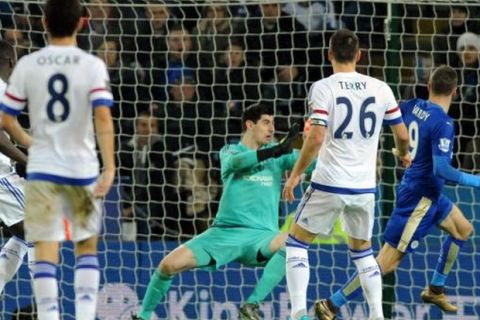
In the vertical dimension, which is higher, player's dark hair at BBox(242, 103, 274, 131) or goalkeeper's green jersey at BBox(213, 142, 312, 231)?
player's dark hair at BBox(242, 103, 274, 131)

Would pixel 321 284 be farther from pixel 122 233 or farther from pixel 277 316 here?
pixel 122 233

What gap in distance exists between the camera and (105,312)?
1238 centimetres

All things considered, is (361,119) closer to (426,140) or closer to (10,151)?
(426,140)

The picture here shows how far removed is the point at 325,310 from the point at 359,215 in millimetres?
1101

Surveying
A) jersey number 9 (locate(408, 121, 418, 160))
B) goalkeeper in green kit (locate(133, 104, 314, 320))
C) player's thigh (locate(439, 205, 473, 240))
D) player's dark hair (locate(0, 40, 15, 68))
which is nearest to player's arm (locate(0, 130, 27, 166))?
player's dark hair (locate(0, 40, 15, 68))

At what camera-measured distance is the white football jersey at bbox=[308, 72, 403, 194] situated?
946cm

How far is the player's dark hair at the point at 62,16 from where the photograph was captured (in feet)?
25.7

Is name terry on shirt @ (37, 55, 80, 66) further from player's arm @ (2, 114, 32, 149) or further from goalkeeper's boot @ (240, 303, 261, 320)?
goalkeeper's boot @ (240, 303, 261, 320)

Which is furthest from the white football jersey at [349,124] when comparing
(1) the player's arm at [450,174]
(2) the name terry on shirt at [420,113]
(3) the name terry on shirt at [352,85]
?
(2) the name terry on shirt at [420,113]

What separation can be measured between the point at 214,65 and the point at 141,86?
2.27ft

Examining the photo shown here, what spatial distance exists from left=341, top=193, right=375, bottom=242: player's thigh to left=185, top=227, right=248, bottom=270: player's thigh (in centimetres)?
117

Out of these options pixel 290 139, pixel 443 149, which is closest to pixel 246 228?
pixel 290 139

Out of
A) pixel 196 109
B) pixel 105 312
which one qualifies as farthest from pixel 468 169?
pixel 105 312

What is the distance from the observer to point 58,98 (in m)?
7.79
